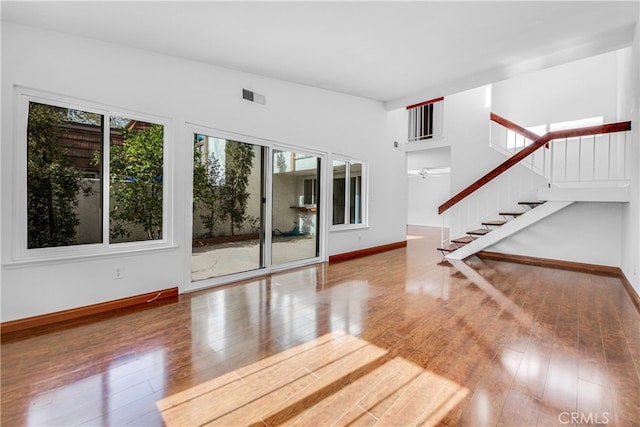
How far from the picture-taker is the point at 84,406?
1649 mm

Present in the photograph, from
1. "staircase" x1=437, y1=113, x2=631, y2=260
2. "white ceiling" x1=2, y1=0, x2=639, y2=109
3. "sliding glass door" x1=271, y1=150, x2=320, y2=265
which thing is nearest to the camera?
"white ceiling" x1=2, y1=0, x2=639, y2=109

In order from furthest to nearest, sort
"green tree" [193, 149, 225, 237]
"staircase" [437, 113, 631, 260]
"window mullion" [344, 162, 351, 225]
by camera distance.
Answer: "window mullion" [344, 162, 351, 225]
"staircase" [437, 113, 631, 260]
"green tree" [193, 149, 225, 237]

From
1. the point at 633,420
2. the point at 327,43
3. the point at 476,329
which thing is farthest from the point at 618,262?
the point at 327,43

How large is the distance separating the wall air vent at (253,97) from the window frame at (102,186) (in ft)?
3.90

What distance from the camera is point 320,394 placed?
1742mm

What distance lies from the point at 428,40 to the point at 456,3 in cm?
67

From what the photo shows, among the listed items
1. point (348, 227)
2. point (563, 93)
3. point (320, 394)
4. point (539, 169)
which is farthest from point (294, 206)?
point (563, 93)

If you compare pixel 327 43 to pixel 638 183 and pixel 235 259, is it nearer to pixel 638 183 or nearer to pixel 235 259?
pixel 235 259

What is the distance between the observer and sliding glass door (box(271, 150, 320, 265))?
4.75 metres

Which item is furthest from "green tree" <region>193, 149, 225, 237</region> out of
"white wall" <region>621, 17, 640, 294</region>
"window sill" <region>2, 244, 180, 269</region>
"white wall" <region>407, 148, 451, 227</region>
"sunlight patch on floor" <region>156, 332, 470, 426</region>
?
"white wall" <region>407, 148, 451, 227</region>

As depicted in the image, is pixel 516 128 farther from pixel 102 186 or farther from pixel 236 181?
pixel 102 186

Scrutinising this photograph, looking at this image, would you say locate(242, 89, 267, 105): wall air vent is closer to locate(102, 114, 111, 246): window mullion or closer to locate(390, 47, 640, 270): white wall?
locate(102, 114, 111, 246): window mullion

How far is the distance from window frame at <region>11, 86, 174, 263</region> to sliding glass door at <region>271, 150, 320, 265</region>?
1.60 meters

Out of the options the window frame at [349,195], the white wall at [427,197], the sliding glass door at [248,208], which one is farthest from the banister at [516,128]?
the white wall at [427,197]
